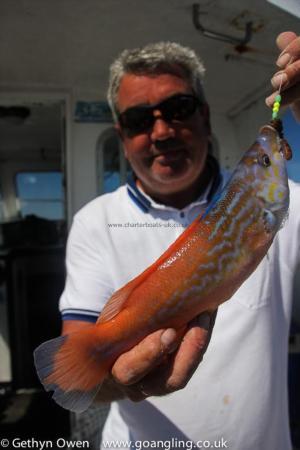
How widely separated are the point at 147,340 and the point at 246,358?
2.85ft

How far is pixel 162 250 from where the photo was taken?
1.97 m

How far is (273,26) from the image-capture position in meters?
2.92

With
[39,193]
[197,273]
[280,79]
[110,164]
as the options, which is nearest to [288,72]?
[280,79]

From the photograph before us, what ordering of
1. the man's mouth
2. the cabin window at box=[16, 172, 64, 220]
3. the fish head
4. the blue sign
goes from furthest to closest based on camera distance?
the cabin window at box=[16, 172, 64, 220], the blue sign, the man's mouth, the fish head

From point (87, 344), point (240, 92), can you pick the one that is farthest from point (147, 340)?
point (240, 92)

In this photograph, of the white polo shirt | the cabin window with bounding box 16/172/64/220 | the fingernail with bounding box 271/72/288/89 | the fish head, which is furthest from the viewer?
the cabin window with bounding box 16/172/64/220

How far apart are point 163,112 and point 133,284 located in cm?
118

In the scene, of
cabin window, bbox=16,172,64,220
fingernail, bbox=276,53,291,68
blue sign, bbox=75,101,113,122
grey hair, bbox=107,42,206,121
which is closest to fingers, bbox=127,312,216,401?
fingernail, bbox=276,53,291,68

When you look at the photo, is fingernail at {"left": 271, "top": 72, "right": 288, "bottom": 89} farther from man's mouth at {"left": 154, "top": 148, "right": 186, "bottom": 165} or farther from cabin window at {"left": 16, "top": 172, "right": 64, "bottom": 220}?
cabin window at {"left": 16, "top": 172, "right": 64, "bottom": 220}

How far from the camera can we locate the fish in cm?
109

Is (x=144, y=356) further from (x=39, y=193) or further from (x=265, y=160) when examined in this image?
(x=39, y=193)

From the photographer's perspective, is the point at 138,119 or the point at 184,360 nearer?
the point at 184,360

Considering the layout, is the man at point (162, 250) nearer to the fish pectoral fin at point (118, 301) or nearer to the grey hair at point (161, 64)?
the grey hair at point (161, 64)

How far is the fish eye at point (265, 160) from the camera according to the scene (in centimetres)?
111
